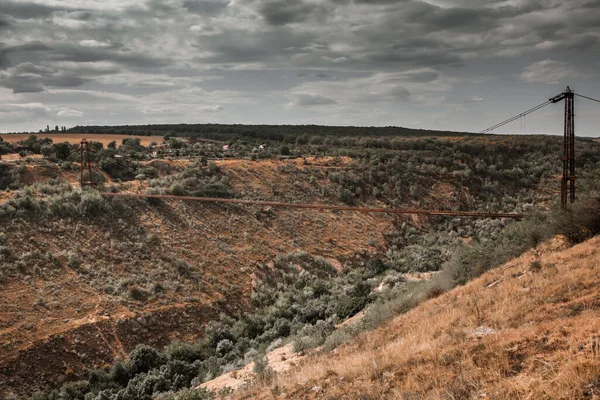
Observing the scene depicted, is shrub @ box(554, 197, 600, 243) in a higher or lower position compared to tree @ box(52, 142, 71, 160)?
lower

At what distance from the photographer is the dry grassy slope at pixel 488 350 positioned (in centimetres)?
523

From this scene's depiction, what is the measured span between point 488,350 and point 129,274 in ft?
58.3

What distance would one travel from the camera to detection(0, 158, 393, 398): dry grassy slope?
14562 millimetres

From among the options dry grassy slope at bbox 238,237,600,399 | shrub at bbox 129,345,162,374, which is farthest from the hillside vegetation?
dry grassy slope at bbox 238,237,600,399

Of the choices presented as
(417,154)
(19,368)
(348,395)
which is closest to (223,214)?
(19,368)

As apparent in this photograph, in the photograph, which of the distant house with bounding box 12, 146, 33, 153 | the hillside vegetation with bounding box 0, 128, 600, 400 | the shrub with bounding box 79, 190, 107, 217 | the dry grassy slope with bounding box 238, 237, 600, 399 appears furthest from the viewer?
the distant house with bounding box 12, 146, 33, 153

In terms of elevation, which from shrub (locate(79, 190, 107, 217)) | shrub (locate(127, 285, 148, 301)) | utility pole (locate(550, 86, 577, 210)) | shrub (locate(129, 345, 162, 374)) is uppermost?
utility pole (locate(550, 86, 577, 210))

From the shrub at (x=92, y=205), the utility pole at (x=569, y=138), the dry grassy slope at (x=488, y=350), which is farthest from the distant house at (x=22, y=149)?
the utility pole at (x=569, y=138)

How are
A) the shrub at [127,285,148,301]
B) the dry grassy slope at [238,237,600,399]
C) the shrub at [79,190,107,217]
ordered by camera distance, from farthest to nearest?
the shrub at [79,190,107,217], the shrub at [127,285,148,301], the dry grassy slope at [238,237,600,399]

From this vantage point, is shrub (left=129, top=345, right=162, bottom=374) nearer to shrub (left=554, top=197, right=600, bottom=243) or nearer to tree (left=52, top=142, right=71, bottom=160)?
shrub (left=554, top=197, right=600, bottom=243)

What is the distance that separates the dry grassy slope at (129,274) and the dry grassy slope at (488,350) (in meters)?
→ 9.49

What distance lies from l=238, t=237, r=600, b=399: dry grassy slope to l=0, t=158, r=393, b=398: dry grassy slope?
374 inches

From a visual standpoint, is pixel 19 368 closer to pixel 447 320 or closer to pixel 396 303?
pixel 396 303

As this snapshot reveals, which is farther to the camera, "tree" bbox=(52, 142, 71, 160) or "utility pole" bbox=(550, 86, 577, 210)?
"tree" bbox=(52, 142, 71, 160)
